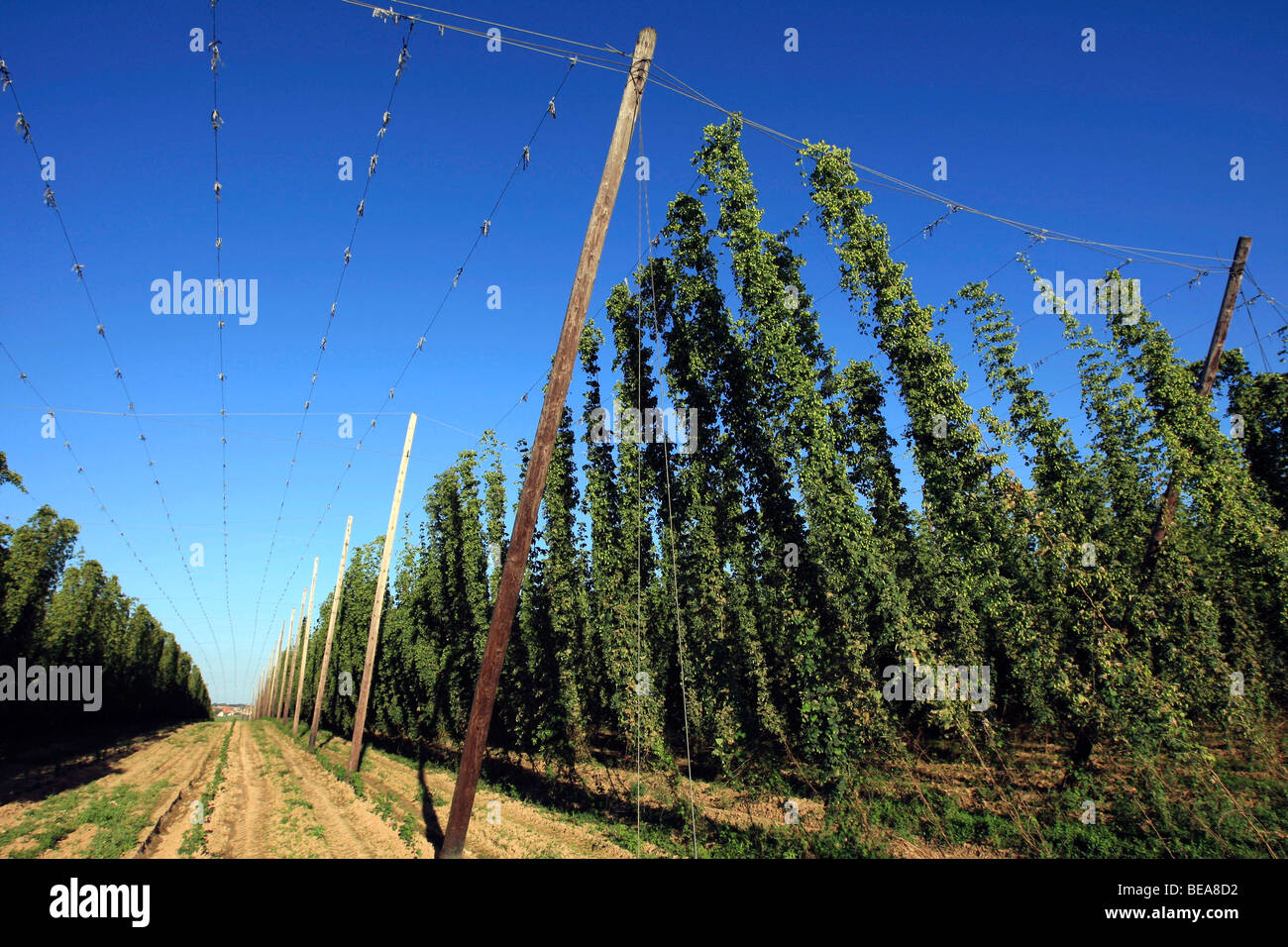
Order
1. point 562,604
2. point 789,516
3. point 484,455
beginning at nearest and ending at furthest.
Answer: point 789,516, point 562,604, point 484,455

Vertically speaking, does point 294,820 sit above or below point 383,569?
below

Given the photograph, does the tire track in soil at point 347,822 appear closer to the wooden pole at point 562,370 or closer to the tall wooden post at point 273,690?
the wooden pole at point 562,370

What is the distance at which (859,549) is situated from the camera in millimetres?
14320

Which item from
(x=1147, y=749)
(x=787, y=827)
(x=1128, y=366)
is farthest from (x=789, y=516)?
(x=1128, y=366)

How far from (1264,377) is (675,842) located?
32.9 metres

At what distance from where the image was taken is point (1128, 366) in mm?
18906

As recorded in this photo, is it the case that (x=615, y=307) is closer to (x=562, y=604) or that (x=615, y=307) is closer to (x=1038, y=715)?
(x=562, y=604)

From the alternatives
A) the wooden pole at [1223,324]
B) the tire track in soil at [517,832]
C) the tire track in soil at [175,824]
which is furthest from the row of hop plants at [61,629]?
the wooden pole at [1223,324]

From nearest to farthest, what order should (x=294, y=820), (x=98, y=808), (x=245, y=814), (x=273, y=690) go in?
(x=294, y=820) → (x=245, y=814) → (x=98, y=808) → (x=273, y=690)

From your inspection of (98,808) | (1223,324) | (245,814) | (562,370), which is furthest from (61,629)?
(1223,324)

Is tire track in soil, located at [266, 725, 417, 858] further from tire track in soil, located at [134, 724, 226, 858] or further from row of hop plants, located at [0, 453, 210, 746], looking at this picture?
row of hop plants, located at [0, 453, 210, 746]

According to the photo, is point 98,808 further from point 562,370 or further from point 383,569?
point 562,370

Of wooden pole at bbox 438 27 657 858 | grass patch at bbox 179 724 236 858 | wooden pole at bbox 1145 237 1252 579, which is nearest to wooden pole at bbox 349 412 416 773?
grass patch at bbox 179 724 236 858

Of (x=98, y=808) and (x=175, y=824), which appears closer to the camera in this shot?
(x=175, y=824)
